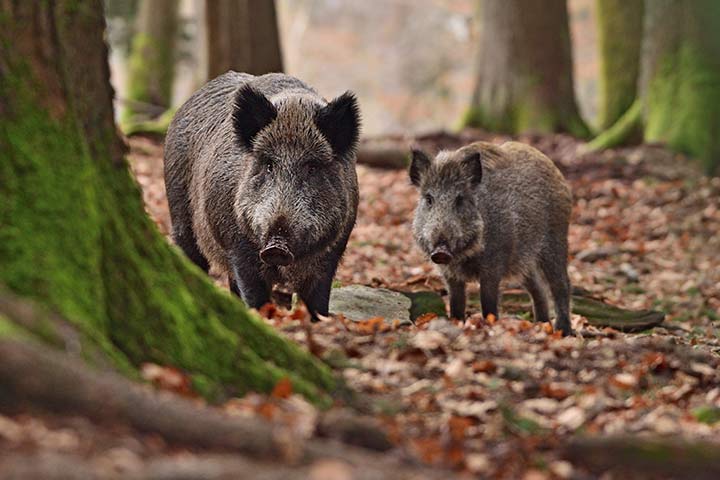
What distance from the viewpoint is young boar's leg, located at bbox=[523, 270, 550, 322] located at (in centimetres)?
998

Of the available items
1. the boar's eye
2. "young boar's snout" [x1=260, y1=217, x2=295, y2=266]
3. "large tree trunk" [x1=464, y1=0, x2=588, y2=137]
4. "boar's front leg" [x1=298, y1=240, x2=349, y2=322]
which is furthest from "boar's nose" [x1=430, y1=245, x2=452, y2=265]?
"large tree trunk" [x1=464, y1=0, x2=588, y2=137]

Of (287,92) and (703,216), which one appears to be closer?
(287,92)

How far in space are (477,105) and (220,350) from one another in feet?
55.2

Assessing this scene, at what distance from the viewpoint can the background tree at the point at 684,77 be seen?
53.6ft

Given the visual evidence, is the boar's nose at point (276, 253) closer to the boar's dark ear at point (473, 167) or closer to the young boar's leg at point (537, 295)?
the boar's dark ear at point (473, 167)

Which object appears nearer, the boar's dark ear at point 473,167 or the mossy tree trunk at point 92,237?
the mossy tree trunk at point 92,237

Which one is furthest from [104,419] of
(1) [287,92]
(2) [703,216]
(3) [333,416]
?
(2) [703,216]

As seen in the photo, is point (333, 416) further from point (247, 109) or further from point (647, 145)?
point (647, 145)

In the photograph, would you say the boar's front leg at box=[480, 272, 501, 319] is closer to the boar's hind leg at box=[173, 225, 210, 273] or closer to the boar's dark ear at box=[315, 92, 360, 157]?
the boar's dark ear at box=[315, 92, 360, 157]

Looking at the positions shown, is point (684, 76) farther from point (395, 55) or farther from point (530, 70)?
point (395, 55)

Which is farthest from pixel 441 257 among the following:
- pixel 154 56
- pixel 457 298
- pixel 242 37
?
pixel 154 56

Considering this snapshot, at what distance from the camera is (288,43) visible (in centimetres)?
4406

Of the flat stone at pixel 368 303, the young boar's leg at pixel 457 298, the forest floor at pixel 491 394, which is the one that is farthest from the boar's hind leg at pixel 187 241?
the young boar's leg at pixel 457 298

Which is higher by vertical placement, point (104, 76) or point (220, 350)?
point (104, 76)
